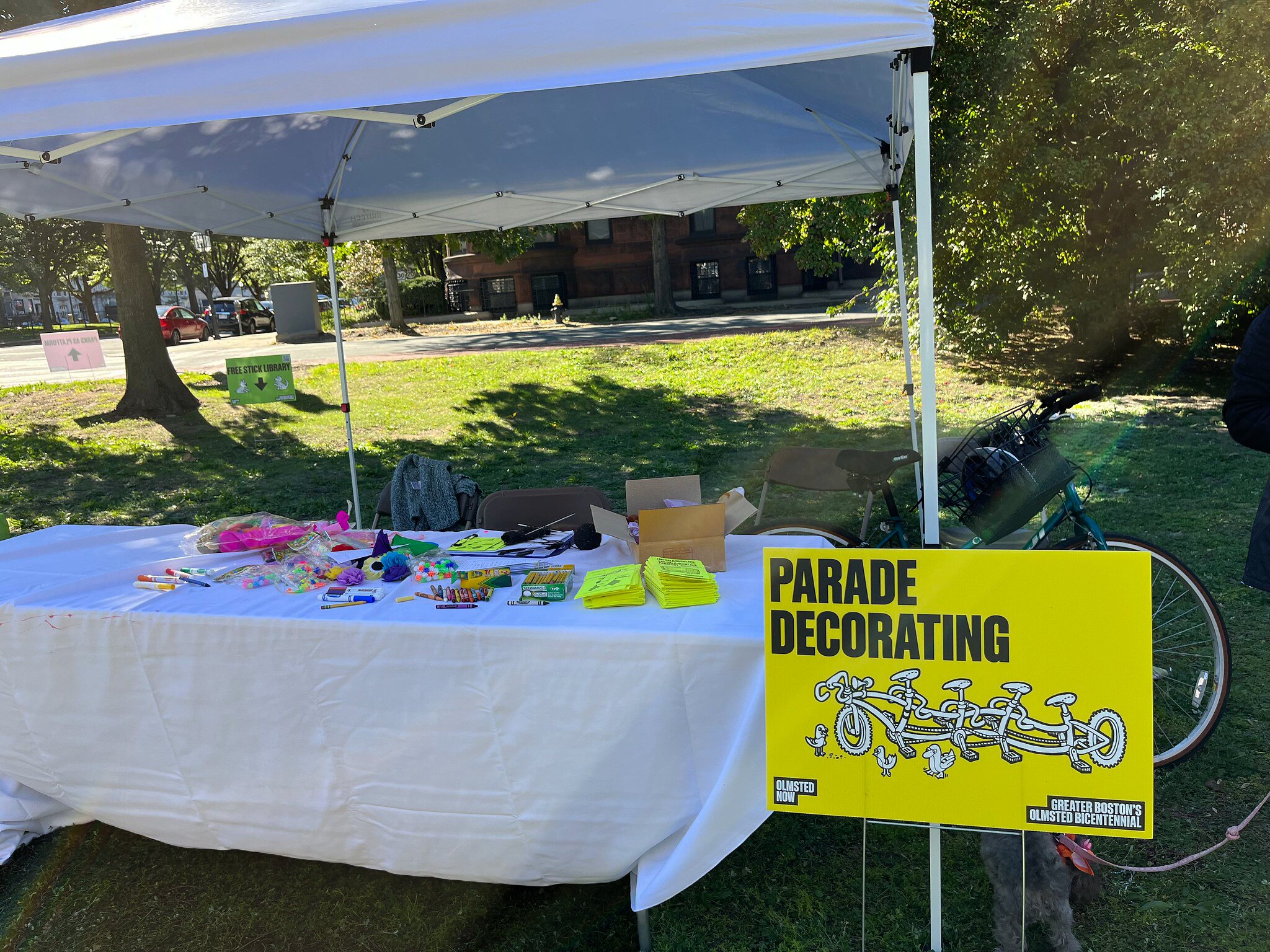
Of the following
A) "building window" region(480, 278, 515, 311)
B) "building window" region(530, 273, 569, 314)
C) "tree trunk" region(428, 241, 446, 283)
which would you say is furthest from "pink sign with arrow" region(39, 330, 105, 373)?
"building window" region(530, 273, 569, 314)

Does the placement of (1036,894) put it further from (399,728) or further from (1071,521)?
(399,728)

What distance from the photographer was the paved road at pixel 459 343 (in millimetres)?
17297

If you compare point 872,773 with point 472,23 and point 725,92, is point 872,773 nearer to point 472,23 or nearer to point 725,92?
point 472,23

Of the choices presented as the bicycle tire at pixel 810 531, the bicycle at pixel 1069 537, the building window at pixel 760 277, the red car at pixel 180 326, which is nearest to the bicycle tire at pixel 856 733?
the bicycle at pixel 1069 537

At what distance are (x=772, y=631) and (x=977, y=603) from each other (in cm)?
50

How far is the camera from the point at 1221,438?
7621 mm

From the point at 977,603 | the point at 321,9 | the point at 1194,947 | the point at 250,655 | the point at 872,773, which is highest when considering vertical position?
the point at 321,9

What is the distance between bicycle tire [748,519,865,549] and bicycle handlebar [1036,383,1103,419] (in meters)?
0.89

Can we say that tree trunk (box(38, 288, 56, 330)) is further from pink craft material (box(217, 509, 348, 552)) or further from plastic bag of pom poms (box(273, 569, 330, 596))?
plastic bag of pom poms (box(273, 569, 330, 596))

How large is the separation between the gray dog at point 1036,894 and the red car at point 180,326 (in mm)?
31681

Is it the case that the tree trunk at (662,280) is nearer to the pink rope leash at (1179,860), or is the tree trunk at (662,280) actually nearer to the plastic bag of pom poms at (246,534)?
the plastic bag of pom poms at (246,534)

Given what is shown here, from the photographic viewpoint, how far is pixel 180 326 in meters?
29.8

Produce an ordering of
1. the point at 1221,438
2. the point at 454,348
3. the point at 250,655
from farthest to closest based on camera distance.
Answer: the point at 454,348 → the point at 1221,438 → the point at 250,655

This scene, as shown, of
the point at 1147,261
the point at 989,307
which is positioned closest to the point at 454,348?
the point at 989,307
